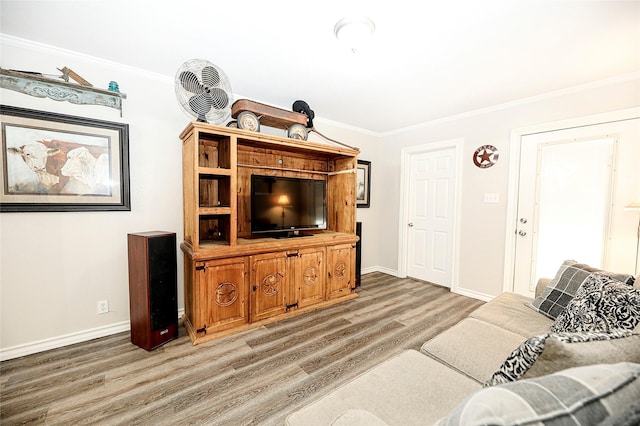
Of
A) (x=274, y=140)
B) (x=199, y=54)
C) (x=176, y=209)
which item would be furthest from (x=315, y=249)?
(x=199, y=54)

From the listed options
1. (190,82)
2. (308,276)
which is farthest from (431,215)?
(190,82)

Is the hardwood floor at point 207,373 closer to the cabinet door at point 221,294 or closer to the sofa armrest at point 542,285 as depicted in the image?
the cabinet door at point 221,294

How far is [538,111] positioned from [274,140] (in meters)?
3.04

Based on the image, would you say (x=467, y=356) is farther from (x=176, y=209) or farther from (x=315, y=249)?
(x=176, y=209)

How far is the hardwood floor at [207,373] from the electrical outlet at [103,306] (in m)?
0.25

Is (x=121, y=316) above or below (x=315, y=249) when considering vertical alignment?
below

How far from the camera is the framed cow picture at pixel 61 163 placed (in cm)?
202

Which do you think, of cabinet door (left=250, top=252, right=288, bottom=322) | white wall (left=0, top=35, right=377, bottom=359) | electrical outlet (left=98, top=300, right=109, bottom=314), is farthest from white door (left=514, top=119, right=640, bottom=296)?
electrical outlet (left=98, top=300, right=109, bottom=314)

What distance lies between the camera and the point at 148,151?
2.55 metres

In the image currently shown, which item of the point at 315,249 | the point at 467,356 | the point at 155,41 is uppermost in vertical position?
the point at 155,41

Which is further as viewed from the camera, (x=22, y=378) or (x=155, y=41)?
(x=155, y=41)

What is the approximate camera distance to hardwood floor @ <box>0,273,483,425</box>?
155cm

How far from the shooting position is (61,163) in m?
2.18

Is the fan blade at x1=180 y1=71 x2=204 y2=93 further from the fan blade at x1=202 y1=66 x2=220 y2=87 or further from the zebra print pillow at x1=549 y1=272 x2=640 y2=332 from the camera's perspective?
the zebra print pillow at x1=549 y1=272 x2=640 y2=332
